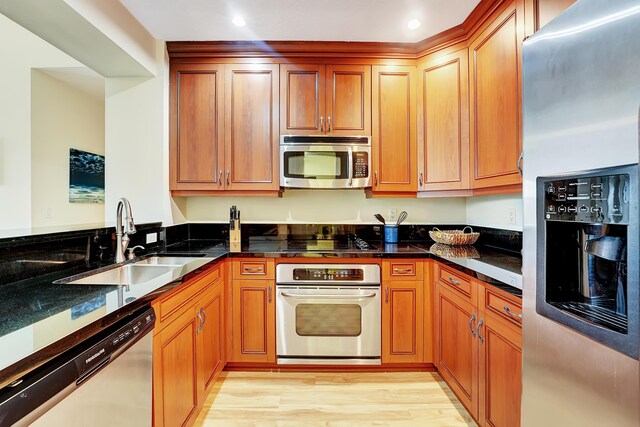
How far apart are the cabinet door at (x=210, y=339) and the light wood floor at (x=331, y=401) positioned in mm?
157

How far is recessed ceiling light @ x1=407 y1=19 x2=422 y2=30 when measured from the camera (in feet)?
6.86

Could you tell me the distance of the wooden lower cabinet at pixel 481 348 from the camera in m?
1.30

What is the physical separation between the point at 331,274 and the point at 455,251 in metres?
0.87

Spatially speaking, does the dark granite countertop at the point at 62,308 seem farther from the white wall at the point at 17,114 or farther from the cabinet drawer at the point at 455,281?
the white wall at the point at 17,114

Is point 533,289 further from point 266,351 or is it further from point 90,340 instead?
point 266,351

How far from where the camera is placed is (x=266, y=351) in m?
2.18

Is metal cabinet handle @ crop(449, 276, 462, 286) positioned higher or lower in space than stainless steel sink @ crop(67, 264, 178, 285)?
lower

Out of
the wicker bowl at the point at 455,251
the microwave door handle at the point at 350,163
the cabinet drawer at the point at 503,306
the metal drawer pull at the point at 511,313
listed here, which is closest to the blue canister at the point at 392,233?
the wicker bowl at the point at 455,251

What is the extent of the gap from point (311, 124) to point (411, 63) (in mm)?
929

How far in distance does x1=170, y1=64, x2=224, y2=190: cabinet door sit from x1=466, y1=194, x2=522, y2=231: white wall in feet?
6.96

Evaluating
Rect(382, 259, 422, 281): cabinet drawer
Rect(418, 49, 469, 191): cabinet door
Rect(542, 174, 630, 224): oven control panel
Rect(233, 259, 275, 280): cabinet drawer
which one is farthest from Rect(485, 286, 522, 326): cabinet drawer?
Rect(233, 259, 275, 280): cabinet drawer

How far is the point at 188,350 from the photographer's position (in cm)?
156

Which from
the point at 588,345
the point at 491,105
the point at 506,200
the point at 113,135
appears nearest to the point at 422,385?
the point at 506,200

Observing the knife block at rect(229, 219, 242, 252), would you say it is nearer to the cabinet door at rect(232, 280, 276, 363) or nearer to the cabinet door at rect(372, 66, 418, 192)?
the cabinet door at rect(232, 280, 276, 363)
